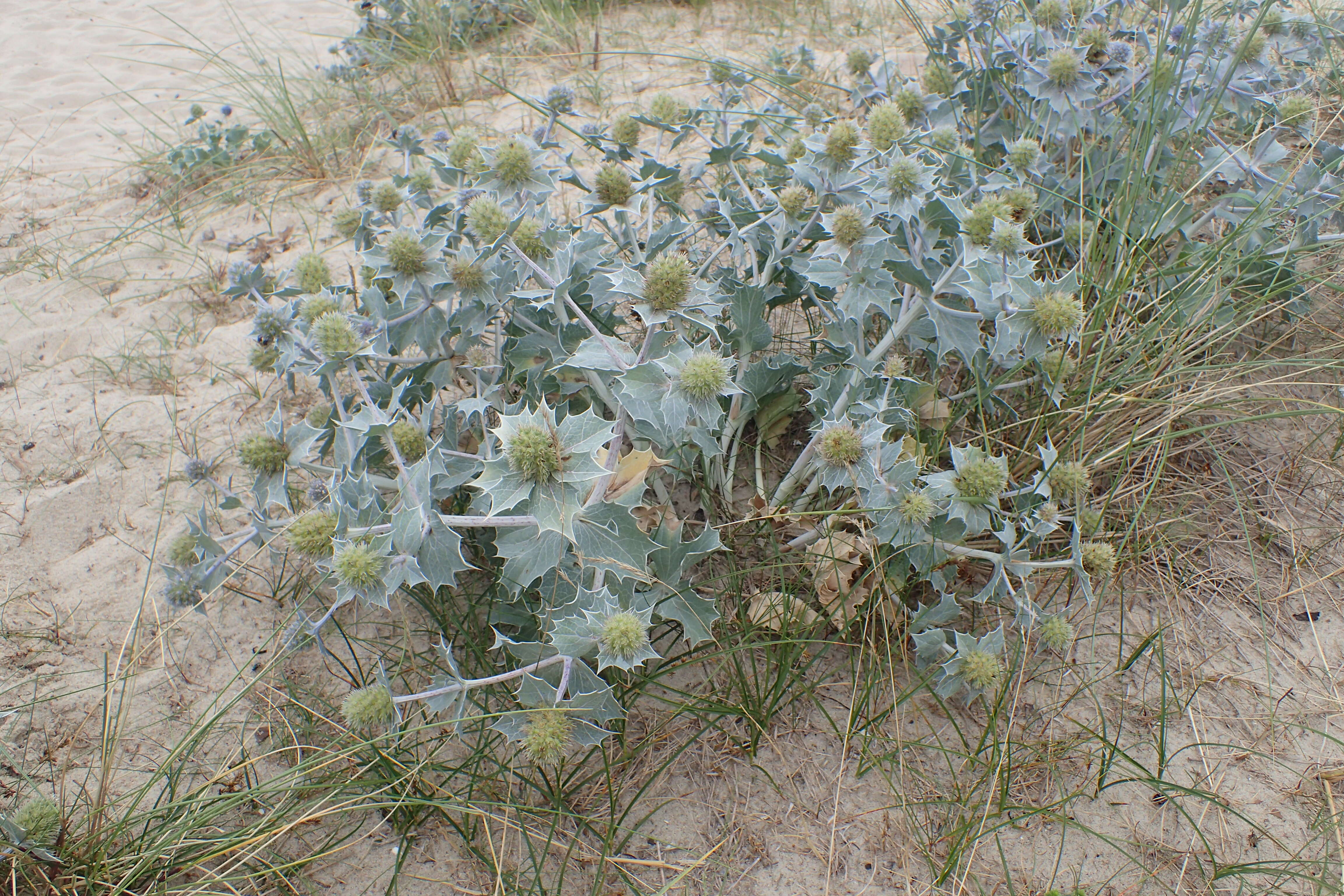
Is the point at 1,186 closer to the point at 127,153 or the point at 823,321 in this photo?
the point at 127,153

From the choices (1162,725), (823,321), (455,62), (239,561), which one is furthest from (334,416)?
(455,62)

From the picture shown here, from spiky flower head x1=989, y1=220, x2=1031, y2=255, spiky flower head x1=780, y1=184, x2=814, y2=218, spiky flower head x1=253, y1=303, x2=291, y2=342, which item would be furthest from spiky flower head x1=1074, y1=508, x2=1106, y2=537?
spiky flower head x1=253, y1=303, x2=291, y2=342

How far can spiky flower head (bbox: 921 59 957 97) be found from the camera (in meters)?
3.14

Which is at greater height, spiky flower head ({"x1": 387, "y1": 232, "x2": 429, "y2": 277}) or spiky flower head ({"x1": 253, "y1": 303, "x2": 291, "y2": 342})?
spiky flower head ({"x1": 387, "y1": 232, "x2": 429, "y2": 277})

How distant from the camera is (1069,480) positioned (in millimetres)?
1990

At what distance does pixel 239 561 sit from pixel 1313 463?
321 cm

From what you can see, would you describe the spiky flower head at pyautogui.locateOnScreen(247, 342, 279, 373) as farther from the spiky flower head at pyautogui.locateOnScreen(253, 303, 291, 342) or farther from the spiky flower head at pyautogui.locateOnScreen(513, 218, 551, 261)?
the spiky flower head at pyautogui.locateOnScreen(513, 218, 551, 261)

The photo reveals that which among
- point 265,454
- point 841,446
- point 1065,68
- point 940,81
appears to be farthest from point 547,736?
point 940,81

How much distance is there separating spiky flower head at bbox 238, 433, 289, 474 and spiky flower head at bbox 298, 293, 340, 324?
0.34 m

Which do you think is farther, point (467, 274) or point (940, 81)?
point (940, 81)

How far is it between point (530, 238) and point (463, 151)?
1.96 ft

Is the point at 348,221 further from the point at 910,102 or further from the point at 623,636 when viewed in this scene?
the point at 910,102

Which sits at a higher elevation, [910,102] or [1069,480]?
[910,102]

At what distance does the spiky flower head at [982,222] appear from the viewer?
82.9 inches
